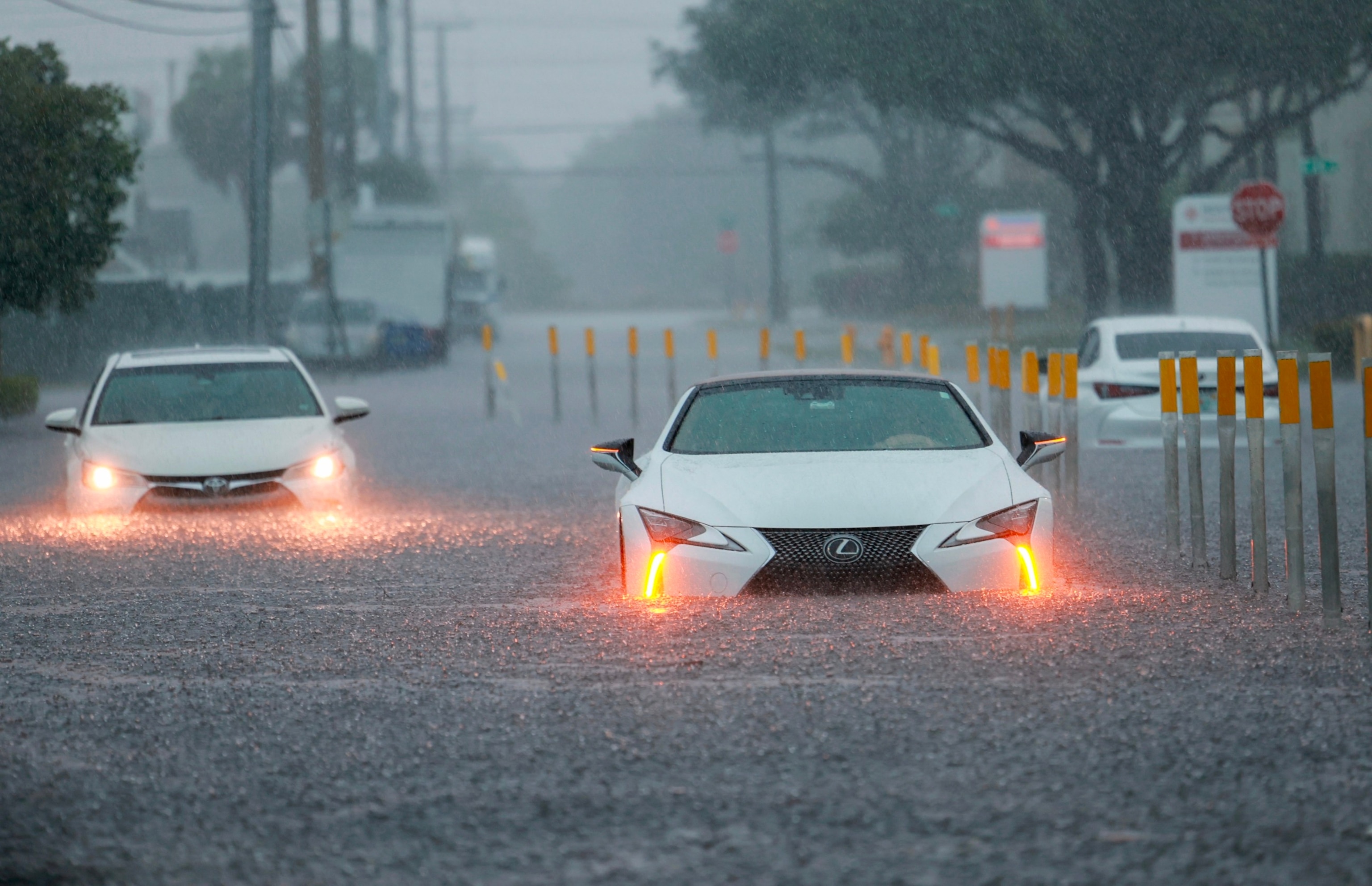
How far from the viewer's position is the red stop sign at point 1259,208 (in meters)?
24.6

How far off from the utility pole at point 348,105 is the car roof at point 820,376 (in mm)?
37637

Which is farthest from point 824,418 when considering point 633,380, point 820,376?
point 633,380

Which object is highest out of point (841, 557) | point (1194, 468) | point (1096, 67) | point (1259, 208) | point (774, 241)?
point (1096, 67)

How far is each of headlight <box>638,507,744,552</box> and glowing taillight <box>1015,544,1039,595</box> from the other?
1222 mm

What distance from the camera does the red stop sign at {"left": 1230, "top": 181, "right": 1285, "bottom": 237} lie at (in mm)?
24641

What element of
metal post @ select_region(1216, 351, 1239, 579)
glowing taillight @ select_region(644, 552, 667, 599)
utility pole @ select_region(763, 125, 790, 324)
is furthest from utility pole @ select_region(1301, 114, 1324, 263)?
utility pole @ select_region(763, 125, 790, 324)

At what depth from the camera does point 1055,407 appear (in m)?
13.1

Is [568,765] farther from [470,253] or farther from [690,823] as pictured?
[470,253]

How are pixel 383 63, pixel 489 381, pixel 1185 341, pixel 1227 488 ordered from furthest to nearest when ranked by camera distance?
pixel 383 63
pixel 489 381
pixel 1185 341
pixel 1227 488

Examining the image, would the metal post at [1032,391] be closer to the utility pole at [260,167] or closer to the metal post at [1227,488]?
the metal post at [1227,488]

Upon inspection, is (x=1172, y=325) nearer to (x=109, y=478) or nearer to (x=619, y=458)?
(x=619, y=458)

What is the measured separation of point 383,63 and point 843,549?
183ft

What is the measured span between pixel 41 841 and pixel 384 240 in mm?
40512

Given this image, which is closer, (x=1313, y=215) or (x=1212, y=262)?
(x=1212, y=262)
